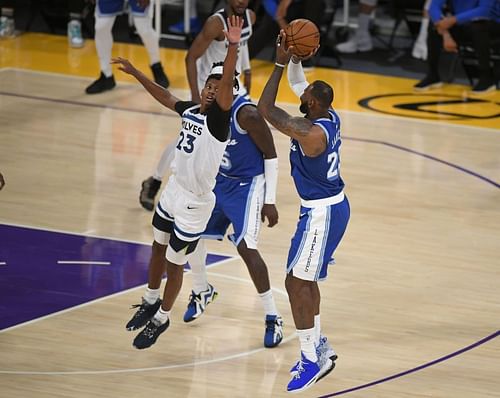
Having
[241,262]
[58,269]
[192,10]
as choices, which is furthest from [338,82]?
[58,269]

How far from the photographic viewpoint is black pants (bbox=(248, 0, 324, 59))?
14953mm

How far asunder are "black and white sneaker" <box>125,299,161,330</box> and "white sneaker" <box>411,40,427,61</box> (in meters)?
9.41

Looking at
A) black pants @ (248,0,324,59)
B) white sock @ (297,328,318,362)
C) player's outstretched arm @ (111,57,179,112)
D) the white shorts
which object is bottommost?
black pants @ (248,0,324,59)

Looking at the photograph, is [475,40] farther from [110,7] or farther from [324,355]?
[324,355]

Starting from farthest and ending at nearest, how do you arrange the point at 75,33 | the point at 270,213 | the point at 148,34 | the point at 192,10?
the point at 192,10
the point at 75,33
the point at 148,34
the point at 270,213

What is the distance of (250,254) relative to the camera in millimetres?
7773

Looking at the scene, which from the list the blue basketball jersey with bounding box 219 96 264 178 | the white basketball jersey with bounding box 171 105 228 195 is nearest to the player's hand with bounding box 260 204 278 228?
the blue basketball jersey with bounding box 219 96 264 178

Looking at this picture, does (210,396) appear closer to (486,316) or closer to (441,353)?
(441,353)

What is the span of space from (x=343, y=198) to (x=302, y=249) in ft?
1.31

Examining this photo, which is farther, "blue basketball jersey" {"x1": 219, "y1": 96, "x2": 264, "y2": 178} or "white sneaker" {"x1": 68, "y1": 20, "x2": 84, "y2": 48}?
"white sneaker" {"x1": 68, "y1": 20, "x2": 84, "y2": 48}

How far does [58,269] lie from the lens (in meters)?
8.97

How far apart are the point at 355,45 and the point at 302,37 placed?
9.94 metres

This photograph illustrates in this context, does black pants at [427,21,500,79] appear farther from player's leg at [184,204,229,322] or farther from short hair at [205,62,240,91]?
short hair at [205,62,240,91]

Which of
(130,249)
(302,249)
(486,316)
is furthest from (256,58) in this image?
(302,249)
